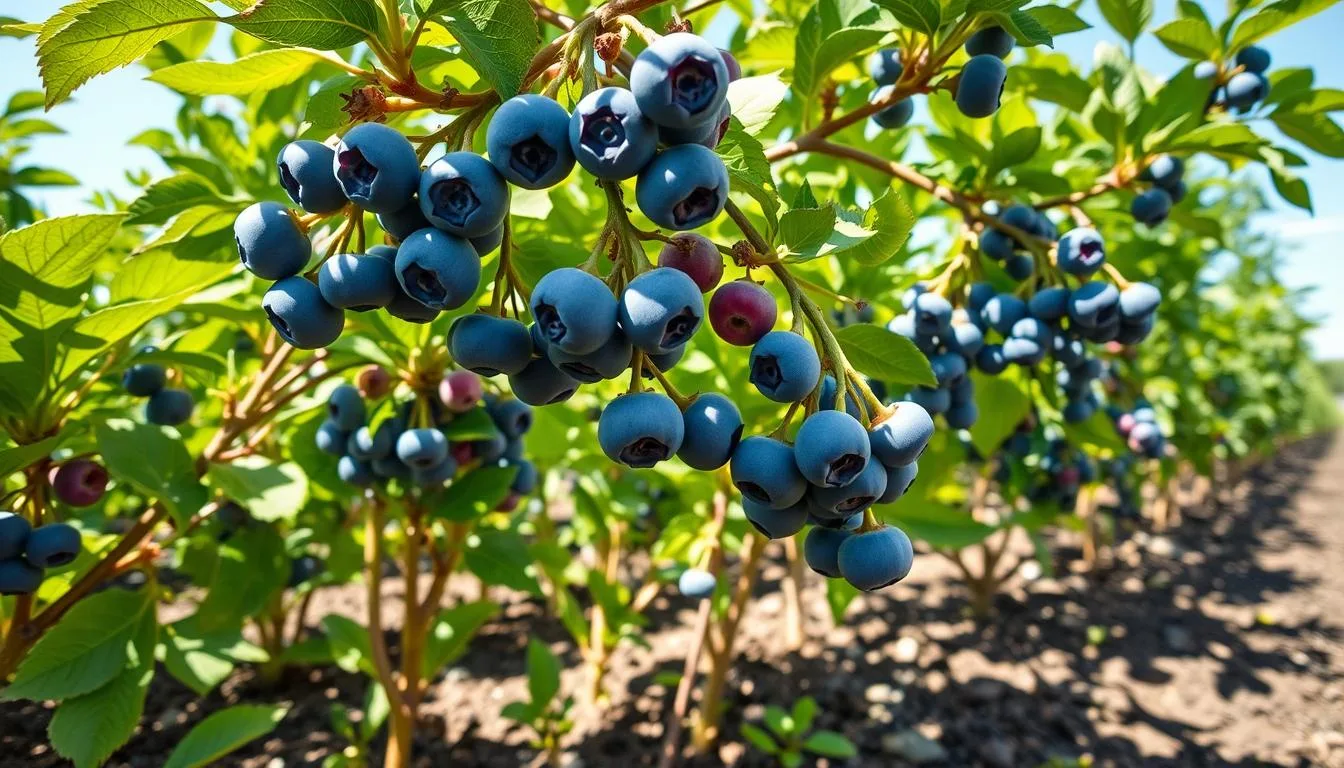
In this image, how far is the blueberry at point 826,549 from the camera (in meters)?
0.82

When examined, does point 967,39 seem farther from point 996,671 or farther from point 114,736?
point 996,671

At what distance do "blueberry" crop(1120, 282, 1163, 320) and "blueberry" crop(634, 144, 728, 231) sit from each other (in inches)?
39.5

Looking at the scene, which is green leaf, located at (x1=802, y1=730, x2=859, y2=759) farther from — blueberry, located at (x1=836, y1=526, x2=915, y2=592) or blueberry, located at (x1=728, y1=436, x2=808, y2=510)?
blueberry, located at (x1=728, y1=436, x2=808, y2=510)

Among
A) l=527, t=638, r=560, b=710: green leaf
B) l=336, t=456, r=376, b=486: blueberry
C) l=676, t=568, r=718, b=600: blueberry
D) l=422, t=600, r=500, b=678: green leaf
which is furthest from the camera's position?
l=527, t=638, r=560, b=710: green leaf

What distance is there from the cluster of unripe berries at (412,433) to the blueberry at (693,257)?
730 millimetres

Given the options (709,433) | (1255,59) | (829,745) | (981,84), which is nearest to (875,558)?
(709,433)

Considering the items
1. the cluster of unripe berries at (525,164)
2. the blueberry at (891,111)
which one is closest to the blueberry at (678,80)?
the cluster of unripe berries at (525,164)

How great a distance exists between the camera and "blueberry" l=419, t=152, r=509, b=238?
59 cm

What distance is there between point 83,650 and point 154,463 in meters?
0.36

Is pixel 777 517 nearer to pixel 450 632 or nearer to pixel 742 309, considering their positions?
pixel 742 309

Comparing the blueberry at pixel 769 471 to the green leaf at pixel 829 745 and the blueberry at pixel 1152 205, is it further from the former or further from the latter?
the green leaf at pixel 829 745

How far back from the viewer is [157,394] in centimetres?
150

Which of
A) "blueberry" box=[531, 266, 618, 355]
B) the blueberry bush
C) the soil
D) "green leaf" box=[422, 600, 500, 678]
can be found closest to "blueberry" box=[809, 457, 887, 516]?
the blueberry bush

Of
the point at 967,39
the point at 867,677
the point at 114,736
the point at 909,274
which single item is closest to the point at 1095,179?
the point at 909,274
